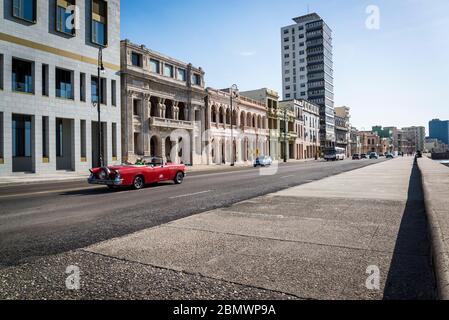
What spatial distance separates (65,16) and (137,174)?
22.6 meters

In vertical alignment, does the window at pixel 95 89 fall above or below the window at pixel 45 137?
above

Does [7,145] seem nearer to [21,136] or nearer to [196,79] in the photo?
[21,136]

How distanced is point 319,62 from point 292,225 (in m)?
124

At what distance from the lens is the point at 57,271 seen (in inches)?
157

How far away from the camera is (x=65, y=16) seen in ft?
94.9

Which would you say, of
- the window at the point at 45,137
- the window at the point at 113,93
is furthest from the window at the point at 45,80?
the window at the point at 113,93

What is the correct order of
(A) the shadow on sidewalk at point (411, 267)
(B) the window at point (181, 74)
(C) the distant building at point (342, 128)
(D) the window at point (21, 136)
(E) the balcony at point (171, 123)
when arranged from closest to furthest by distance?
(A) the shadow on sidewalk at point (411, 267)
(D) the window at point (21, 136)
(E) the balcony at point (171, 123)
(B) the window at point (181, 74)
(C) the distant building at point (342, 128)

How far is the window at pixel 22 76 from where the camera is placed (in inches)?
1000

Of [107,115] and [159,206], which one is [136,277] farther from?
[107,115]

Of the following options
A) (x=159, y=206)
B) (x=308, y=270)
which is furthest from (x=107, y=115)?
(x=308, y=270)

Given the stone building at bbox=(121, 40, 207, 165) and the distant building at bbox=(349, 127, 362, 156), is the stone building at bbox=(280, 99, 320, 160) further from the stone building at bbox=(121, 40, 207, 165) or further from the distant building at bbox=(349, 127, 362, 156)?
the distant building at bbox=(349, 127, 362, 156)

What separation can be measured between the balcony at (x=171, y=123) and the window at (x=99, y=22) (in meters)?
9.53

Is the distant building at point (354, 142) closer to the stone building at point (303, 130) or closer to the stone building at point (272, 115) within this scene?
the stone building at point (303, 130)

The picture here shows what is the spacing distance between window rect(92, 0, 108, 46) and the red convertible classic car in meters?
21.3
